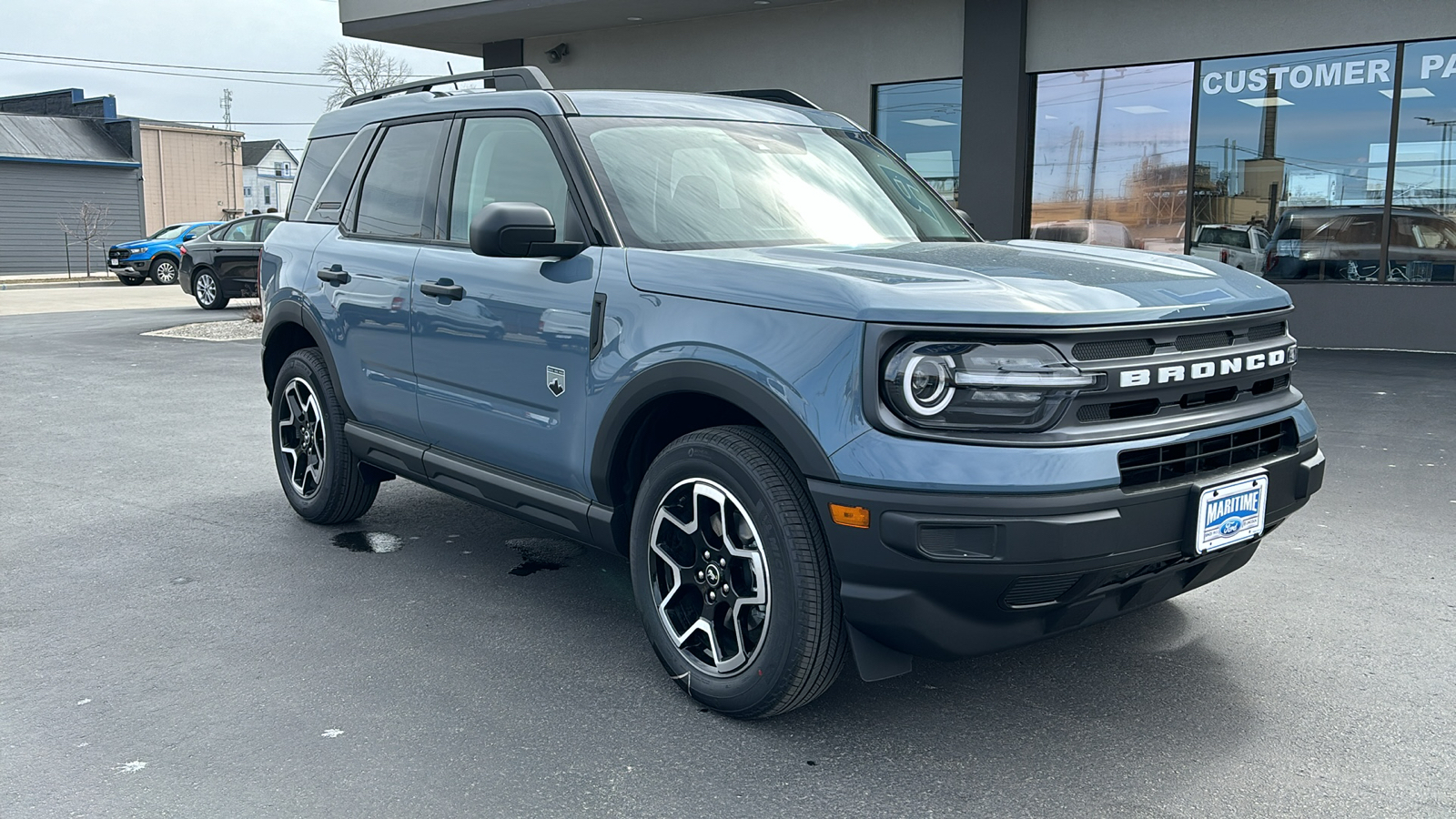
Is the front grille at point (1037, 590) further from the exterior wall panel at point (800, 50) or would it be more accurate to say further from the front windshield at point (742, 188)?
the exterior wall panel at point (800, 50)

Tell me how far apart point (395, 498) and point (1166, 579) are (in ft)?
14.2

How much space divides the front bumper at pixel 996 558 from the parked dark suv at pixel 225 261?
19426 millimetres

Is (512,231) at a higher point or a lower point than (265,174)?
lower

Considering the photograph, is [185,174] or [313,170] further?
[185,174]

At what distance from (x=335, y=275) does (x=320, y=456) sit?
3.09ft

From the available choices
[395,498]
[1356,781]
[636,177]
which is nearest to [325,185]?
[395,498]

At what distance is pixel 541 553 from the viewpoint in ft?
17.4

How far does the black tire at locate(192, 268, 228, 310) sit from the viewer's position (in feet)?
68.2

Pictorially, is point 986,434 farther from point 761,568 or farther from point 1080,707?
point 1080,707

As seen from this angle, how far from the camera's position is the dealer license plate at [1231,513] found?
3104mm

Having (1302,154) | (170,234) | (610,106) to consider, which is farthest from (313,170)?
(170,234)

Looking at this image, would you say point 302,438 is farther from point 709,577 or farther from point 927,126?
point 927,126

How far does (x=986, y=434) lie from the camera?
2.94 metres

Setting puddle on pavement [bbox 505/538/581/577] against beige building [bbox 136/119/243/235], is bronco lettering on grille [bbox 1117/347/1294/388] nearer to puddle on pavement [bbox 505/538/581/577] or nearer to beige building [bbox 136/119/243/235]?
puddle on pavement [bbox 505/538/581/577]
